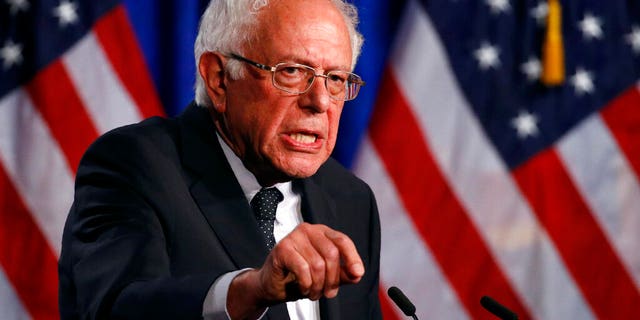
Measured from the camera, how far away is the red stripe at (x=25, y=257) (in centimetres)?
282

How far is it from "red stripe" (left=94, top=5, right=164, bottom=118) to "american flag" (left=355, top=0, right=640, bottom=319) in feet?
2.48

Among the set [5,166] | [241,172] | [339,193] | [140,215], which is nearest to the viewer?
[140,215]

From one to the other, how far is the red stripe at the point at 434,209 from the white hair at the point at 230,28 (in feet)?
4.47

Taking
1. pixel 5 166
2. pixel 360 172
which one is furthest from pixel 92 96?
pixel 360 172

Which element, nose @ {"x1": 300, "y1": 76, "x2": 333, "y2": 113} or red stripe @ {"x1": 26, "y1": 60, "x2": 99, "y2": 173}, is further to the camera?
red stripe @ {"x1": 26, "y1": 60, "x2": 99, "y2": 173}

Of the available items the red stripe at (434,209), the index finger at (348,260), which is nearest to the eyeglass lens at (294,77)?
the index finger at (348,260)

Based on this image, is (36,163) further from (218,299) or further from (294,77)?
(218,299)

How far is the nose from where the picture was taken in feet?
5.28

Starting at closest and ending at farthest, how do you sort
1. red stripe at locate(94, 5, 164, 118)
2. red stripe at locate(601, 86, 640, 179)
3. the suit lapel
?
the suit lapel
red stripe at locate(94, 5, 164, 118)
red stripe at locate(601, 86, 640, 179)

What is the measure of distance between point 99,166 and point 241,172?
31cm

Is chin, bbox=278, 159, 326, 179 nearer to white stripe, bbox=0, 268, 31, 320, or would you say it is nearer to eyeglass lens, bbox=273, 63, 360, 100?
eyeglass lens, bbox=273, 63, 360, 100

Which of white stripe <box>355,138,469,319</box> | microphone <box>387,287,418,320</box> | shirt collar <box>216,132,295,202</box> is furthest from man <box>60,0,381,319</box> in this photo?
white stripe <box>355,138,469,319</box>

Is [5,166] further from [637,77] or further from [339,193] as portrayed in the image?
[637,77]

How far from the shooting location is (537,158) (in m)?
3.17
